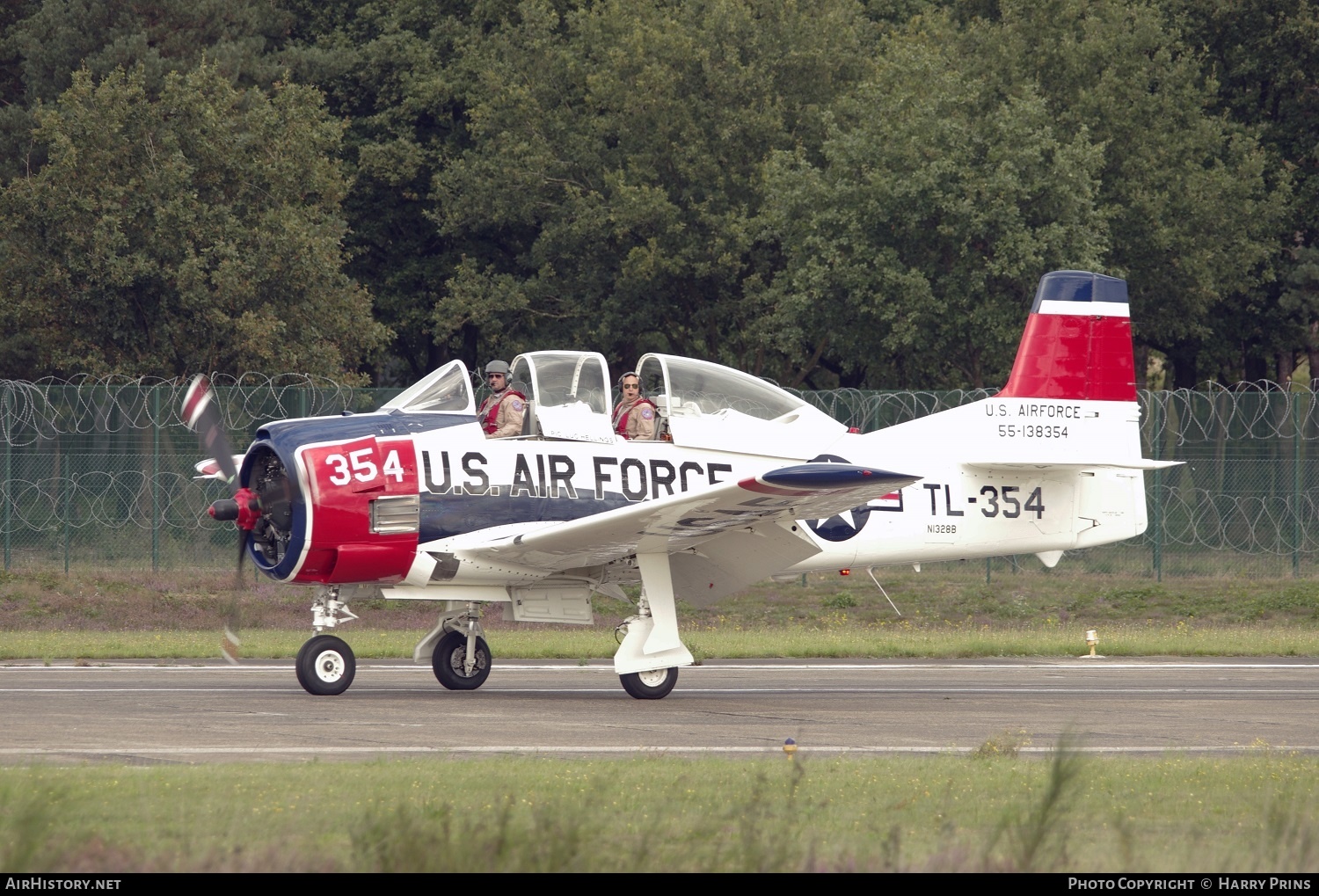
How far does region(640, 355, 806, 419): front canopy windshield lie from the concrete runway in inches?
108

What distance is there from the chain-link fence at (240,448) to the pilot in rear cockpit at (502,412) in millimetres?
8968

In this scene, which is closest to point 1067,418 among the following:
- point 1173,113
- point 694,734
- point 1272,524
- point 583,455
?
point 583,455

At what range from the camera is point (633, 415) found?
48.2 feet

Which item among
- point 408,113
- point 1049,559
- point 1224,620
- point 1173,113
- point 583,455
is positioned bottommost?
point 1224,620

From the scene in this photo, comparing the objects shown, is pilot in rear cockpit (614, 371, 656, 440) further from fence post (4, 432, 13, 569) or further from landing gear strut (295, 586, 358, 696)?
fence post (4, 432, 13, 569)

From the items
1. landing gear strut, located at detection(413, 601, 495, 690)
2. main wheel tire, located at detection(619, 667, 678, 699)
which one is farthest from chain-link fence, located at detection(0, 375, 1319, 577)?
main wheel tire, located at detection(619, 667, 678, 699)

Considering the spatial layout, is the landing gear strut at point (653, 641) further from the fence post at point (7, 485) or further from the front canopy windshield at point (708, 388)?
the fence post at point (7, 485)

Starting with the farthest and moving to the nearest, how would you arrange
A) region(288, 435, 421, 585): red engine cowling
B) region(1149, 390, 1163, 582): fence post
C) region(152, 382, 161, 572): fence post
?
region(1149, 390, 1163, 582): fence post, region(152, 382, 161, 572): fence post, region(288, 435, 421, 585): red engine cowling

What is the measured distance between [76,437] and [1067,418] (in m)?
14.3

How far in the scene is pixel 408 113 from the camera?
42312 mm

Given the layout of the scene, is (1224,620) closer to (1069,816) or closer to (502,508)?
(502,508)

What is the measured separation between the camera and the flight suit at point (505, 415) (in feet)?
46.8

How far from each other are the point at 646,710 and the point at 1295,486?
15678 mm

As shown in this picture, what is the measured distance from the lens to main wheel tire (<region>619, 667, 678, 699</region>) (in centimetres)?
1422
